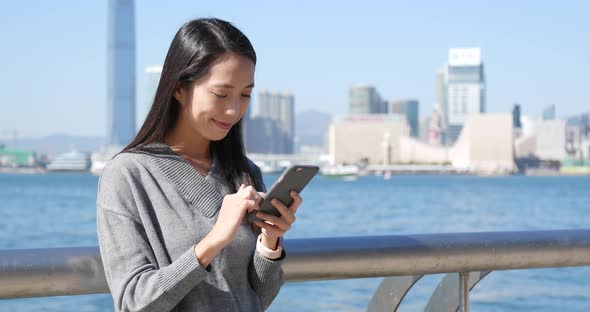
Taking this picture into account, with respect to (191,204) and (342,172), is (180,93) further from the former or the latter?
(342,172)

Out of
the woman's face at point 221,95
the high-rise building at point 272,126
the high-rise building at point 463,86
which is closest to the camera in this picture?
the woman's face at point 221,95

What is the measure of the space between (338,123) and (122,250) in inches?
4461

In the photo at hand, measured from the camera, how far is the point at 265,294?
1.62m

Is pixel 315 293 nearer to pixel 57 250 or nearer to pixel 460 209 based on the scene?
pixel 57 250

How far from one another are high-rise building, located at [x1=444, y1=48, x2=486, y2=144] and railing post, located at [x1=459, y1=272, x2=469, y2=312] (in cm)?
16466

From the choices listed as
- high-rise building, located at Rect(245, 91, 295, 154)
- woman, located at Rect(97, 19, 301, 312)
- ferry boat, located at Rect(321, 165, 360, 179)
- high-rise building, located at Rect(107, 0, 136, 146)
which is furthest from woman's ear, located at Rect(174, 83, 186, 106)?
high-rise building, located at Rect(107, 0, 136, 146)

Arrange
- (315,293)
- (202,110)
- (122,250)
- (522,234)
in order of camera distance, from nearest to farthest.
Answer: (122,250) → (202,110) → (522,234) → (315,293)

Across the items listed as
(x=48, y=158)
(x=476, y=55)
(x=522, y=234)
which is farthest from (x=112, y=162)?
(x=476, y=55)

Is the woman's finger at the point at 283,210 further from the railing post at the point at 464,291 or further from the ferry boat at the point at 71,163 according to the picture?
the ferry boat at the point at 71,163

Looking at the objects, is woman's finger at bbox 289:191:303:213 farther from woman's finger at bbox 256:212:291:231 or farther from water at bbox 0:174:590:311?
water at bbox 0:174:590:311

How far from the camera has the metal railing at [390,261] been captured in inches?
61.7

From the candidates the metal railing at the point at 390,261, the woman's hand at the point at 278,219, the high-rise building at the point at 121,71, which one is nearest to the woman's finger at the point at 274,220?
the woman's hand at the point at 278,219

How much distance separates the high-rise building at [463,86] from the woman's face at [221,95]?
16514cm

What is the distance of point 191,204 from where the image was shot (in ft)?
5.05
